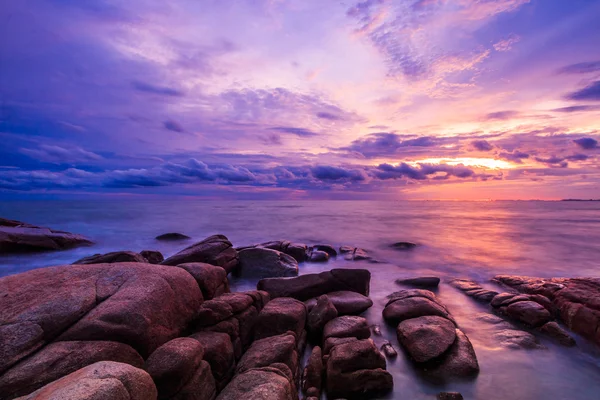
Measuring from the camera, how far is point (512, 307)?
7.63 m

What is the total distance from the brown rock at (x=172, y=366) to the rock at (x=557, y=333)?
7147mm

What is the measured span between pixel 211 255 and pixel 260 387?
6.98 m

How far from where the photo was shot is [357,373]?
15.7 ft

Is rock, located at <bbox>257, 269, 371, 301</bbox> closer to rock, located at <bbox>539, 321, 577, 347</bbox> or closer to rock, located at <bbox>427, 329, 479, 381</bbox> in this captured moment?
rock, located at <bbox>427, 329, 479, 381</bbox>

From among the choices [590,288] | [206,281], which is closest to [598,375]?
[590,288]

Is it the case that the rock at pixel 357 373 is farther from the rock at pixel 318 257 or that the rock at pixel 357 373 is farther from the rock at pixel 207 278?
the rock at pixel 318 257

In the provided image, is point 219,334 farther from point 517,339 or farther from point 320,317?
point 517,339

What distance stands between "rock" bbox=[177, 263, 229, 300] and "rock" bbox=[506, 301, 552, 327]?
7.08 m

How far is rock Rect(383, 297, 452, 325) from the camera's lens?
7.08m

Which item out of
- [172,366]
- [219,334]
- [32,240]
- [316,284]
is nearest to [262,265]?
[316,284]

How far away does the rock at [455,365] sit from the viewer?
5.27 meters

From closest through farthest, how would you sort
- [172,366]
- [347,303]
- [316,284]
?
1. [172,366]
2. [347,303]
3. [316,284]

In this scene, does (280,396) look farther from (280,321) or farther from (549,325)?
(549,325)

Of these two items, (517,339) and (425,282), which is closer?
(517,339)
